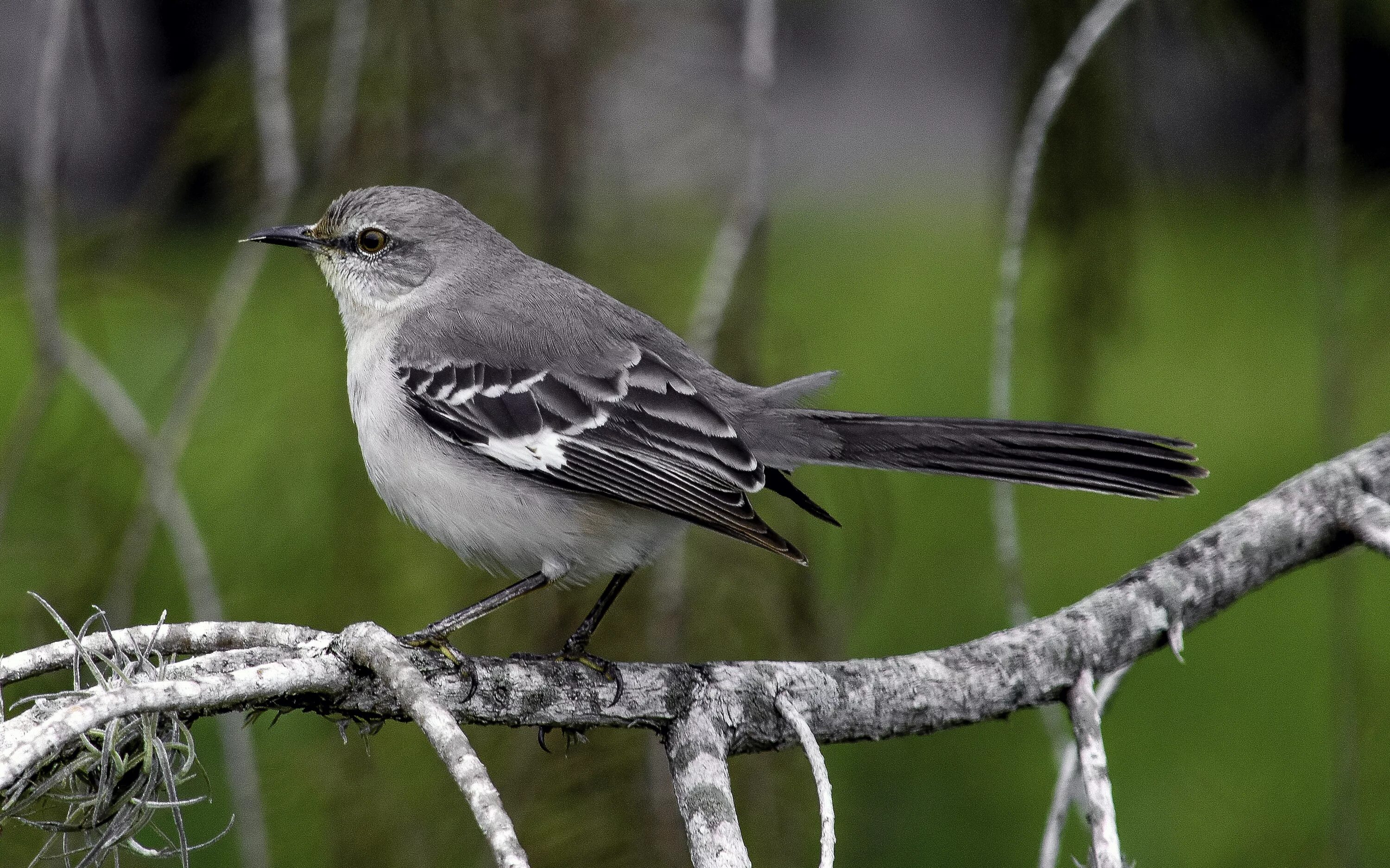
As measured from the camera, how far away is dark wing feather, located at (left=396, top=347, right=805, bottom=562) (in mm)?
2506

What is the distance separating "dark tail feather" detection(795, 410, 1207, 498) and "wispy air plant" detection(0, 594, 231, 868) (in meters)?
1.50

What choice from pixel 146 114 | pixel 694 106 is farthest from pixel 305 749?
pixel 146 114

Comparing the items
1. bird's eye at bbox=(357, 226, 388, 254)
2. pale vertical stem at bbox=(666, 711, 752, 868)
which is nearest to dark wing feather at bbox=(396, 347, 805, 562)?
bird's eye at bbox=(357, 226, 388, 254)

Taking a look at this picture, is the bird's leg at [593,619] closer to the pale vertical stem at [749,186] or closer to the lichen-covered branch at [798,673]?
the lichen-covered branch at [798,673]

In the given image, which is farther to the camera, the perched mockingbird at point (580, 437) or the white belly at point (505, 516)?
the white belly at point (505, 516)

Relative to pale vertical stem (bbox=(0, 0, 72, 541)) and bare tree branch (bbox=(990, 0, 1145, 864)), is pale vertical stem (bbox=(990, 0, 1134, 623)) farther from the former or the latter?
pale vertical stem (bbox=(0, 0, 72, 541))

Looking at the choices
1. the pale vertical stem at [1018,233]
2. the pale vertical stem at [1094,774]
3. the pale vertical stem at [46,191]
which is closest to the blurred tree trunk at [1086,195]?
the pale vertical stem at [1018,233]

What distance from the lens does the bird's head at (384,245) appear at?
2982mm

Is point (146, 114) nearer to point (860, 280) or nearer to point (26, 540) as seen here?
point (26, 540)

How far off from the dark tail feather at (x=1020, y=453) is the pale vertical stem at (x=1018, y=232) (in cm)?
7

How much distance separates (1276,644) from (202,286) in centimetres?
436

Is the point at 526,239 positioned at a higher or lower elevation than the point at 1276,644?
lower

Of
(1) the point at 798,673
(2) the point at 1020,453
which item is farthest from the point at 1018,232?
(1) the point at 798,673

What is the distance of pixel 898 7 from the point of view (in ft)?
21.2
